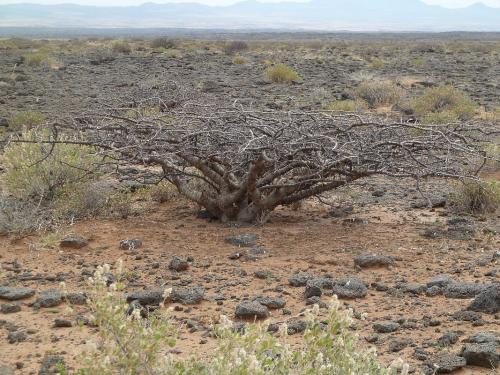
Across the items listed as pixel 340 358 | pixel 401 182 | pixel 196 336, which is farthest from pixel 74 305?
pixel 401 182

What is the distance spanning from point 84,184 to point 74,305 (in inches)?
134

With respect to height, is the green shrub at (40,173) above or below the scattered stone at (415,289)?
above

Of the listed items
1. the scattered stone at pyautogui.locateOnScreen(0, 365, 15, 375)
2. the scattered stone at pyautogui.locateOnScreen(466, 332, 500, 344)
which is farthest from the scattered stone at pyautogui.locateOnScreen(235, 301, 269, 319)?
the scattered stone at pyautogui.locateOnScreen(0, 365, 15, 375)

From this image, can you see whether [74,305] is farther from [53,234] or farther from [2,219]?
[2,219]

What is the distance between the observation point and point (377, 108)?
18.8 m

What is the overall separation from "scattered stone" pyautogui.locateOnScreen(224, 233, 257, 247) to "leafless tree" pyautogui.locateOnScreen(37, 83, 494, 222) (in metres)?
0.60

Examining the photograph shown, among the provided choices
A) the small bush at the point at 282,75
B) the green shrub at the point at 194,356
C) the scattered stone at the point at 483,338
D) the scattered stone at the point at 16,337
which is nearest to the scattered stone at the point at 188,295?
the scattered stone at the point at 16,337

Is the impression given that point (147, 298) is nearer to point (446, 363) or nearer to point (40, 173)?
point (446, 363)

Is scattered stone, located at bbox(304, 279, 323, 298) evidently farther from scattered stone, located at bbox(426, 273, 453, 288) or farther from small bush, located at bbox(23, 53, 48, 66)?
small bush, located at bbox(23, 53, 48, 66)

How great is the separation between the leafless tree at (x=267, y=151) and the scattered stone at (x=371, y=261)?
2.73 feet

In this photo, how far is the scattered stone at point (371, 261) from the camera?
19.6ft

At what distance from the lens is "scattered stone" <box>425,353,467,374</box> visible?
12.8ft

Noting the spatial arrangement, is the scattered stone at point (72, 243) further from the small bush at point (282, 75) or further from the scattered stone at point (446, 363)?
the small bush at point (282, 75)

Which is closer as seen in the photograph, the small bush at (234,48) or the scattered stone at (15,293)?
the scattered stone at (15,293)
